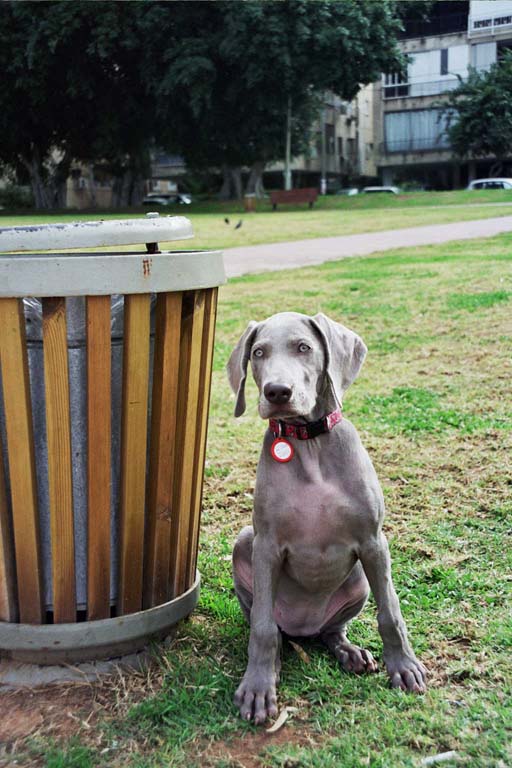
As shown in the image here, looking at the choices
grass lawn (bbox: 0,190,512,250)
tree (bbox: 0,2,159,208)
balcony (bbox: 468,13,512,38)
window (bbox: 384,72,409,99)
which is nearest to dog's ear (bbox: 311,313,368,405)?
grass lawn (bbox: 0,190,512,250)

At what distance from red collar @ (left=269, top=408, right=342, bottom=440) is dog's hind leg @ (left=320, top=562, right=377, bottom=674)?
51 cm

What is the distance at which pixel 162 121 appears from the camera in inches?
1340

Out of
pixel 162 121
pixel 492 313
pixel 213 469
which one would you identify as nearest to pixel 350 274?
pixel 492 313

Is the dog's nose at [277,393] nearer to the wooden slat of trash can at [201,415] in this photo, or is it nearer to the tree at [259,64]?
the wooden slat of trash can at [201,415]

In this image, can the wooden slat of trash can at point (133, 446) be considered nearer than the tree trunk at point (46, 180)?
Yes

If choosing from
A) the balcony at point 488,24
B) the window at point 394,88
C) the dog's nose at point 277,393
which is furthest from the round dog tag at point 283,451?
the window at point 394,88

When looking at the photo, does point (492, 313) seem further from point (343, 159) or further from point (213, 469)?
point (343, 159)

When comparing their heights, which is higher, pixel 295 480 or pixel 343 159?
pixel 343 159

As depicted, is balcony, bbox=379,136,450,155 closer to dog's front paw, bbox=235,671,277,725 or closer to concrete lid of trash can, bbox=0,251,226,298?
concrete lid of trash can, bbox=0,251,226,298

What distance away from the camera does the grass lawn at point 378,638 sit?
2252mm

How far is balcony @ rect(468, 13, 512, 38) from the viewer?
46625 mm

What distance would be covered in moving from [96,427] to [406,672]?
3.76 feet

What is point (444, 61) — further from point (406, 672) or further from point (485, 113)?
point (406, 672)

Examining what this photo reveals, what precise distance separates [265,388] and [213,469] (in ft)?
7.34
